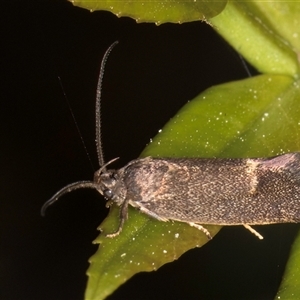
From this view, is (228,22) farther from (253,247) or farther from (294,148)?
(253,247)

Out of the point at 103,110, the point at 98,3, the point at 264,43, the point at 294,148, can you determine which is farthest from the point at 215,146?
the point at 103,110

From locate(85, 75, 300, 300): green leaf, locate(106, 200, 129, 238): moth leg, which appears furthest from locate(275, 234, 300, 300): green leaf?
locate(106, 200, 129, 238): moth leg

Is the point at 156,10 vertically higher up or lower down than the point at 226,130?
higher up

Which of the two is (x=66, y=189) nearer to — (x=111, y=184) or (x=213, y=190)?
(x=111, y=184)

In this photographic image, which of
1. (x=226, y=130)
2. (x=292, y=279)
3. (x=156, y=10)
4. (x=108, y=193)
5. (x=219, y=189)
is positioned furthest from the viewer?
(x=108, y=193)

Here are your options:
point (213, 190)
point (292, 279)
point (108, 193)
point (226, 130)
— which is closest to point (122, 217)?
point (108, 193)
